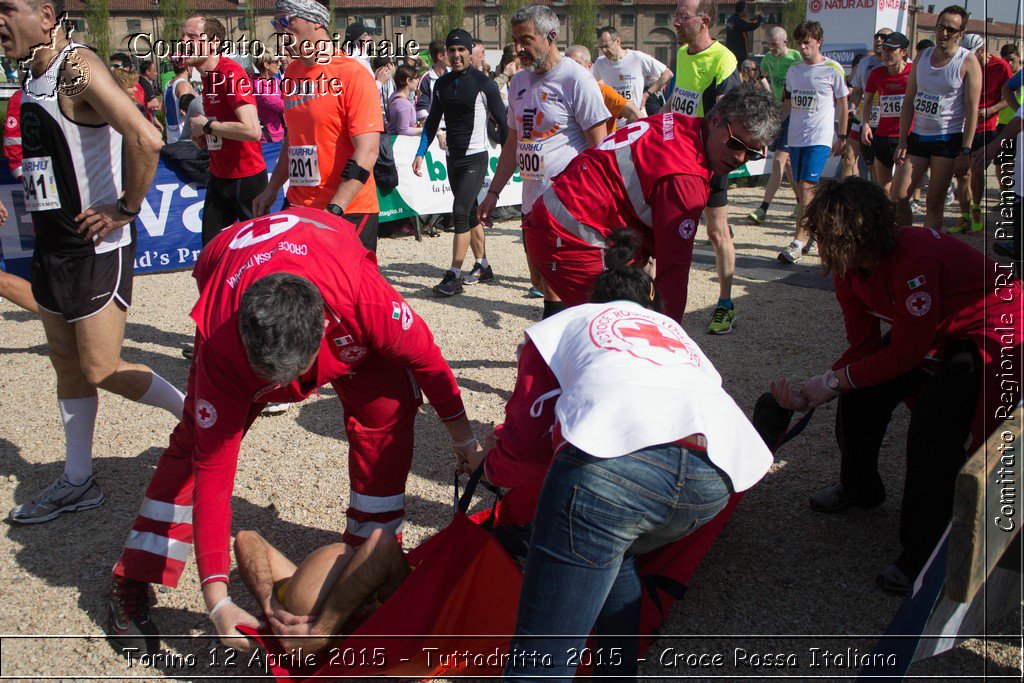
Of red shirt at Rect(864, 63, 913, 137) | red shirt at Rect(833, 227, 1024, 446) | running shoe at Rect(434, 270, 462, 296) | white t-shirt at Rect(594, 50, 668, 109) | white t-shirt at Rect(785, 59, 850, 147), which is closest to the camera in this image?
red shirt at Rect(833, 227, 1024, 446)

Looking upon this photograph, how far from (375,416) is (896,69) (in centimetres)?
751

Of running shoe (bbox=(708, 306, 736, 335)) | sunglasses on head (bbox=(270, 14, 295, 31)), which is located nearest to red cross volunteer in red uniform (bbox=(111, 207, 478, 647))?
sunglasses on head (bbox=(270, 14, 295, 31))

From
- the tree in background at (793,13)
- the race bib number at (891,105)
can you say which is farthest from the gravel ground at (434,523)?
the tree in background at (793,13)

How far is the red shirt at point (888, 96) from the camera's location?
8.13m

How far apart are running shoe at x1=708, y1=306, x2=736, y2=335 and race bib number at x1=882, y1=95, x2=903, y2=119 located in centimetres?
390

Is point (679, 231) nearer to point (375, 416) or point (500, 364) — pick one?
point (375, 416)

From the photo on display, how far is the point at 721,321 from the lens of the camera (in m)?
5.76

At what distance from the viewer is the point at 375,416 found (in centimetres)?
281

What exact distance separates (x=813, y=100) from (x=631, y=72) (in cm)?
270

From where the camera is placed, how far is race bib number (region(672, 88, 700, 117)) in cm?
688

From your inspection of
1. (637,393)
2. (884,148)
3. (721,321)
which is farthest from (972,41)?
(637,393)

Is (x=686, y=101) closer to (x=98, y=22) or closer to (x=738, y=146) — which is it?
(x=738, y=146)

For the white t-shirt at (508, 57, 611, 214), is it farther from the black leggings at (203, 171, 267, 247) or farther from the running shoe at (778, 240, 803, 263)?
the running shoe at (778, 240, 803, 263)

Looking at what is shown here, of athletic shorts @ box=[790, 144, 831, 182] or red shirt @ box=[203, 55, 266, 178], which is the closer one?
red shirt @ box=[203, 55, 266, 178]
